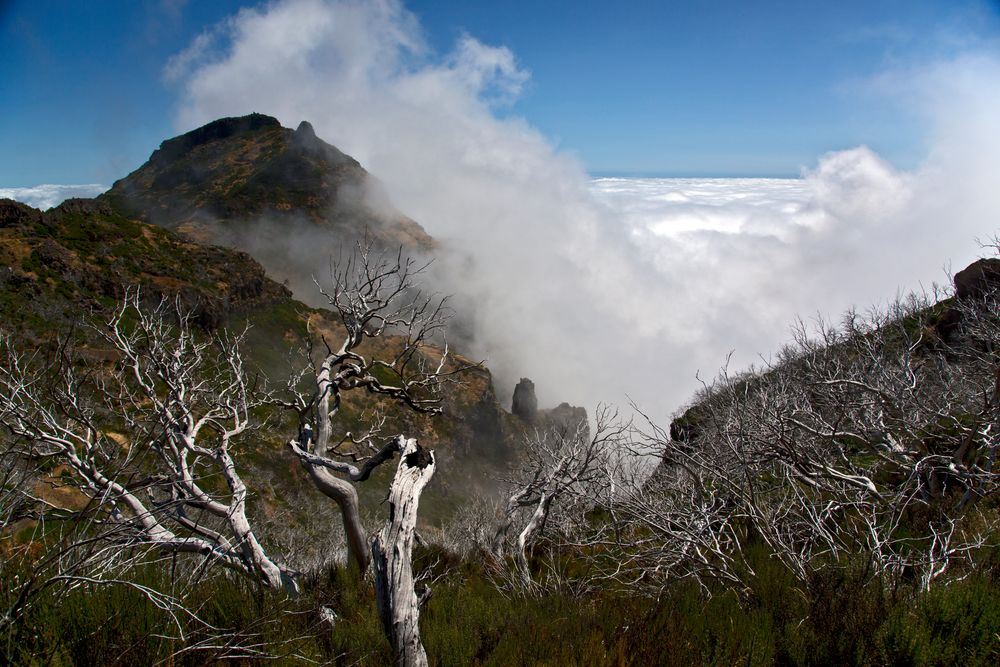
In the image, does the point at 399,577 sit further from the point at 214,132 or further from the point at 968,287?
the point at 214,132

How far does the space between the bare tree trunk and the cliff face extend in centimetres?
9555

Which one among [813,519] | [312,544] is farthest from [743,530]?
[312,544]

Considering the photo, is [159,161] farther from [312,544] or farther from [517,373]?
[312,544]

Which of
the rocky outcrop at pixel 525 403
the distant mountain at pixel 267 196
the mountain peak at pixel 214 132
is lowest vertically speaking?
the rocky outcrop at pixel 525 403

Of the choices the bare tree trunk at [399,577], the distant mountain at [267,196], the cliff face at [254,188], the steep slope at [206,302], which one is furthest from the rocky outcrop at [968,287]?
the cliff face at [254,188]

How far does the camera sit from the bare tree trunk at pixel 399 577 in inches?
123

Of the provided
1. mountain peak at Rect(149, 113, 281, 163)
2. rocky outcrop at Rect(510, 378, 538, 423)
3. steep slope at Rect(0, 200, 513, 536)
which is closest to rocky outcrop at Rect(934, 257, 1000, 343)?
steep slope at Rect(0, 200, 513, 536)

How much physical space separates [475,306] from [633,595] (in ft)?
449

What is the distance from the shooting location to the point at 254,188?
10294 centimetres

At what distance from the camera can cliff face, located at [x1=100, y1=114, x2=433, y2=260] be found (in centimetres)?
9762

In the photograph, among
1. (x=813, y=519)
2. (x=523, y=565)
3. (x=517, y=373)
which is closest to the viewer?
(x=813, y=519)

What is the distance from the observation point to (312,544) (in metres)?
15.6

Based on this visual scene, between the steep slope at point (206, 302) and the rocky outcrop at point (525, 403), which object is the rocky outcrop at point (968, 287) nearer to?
the steep slope at point (206, 302)

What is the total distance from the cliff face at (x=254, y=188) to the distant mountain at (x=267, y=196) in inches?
8.1
